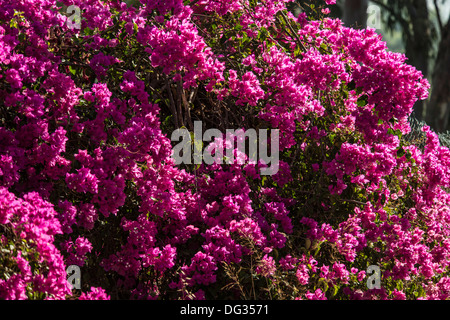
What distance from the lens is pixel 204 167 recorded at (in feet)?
12.2

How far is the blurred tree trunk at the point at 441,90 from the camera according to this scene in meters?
12.9

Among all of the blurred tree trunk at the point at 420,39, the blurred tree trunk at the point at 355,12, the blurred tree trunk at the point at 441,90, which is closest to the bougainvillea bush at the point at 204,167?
the blurred tree trunk at the point at 355,12

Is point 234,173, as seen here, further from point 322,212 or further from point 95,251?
point 95,251

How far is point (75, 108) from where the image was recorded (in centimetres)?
348

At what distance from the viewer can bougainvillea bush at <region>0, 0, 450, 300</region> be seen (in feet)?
10.2

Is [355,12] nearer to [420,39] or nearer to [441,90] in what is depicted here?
[441,90]

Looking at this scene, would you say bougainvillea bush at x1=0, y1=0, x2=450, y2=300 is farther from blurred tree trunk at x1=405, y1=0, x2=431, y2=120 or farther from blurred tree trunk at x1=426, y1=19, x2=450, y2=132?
blurred tree trunk at x1=405, y1=0, x2=431, y2=120

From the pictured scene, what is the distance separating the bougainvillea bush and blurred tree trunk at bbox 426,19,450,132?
9483 millimetres

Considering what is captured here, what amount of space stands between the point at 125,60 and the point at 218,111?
72cm

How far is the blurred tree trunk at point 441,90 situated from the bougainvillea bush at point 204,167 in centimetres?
948

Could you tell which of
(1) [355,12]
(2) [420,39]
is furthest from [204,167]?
(2) [420,39]

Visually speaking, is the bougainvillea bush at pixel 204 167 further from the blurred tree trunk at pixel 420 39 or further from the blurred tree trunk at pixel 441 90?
the blurred tree trunk at pixel 420 39
